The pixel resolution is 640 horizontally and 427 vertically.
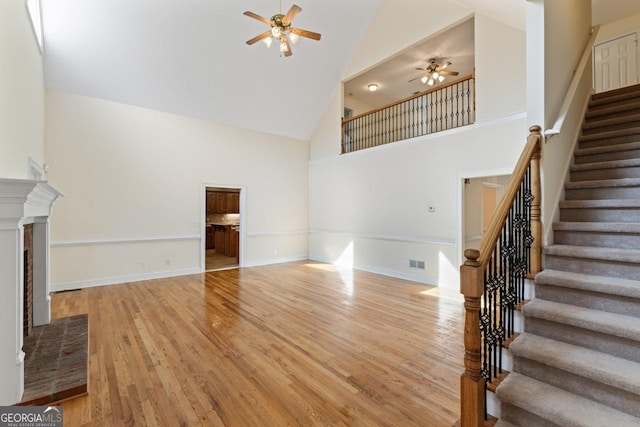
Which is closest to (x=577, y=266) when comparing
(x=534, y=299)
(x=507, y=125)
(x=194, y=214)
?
(x=534, y=299)

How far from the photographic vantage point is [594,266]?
204 centimetres

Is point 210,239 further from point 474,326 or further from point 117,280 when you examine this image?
point 474,326

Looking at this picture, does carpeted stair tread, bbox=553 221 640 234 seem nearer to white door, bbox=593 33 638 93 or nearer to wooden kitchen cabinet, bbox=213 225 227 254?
white door, bbox=593 33 638 93

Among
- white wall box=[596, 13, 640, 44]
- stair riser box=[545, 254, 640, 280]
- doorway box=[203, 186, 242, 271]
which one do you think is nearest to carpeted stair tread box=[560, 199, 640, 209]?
stair riser box=[545, 254, 640, 280]

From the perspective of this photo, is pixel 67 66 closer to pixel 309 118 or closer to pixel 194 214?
pixel 194 214

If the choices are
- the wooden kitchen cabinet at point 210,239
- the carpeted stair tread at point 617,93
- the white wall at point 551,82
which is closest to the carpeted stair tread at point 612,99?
the carpeted stair tread at point 617,93

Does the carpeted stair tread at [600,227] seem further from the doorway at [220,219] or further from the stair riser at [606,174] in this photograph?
the doorway at [220,219]

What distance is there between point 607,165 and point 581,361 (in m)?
1.98

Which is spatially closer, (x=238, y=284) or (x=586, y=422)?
(x=586, y=422)

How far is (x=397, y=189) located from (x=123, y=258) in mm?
5666

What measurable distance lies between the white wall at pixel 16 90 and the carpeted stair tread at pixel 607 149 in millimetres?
5173

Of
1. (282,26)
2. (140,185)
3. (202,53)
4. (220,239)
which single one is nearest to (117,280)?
(140,185)

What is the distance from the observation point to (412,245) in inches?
225

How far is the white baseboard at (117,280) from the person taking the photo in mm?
5074
